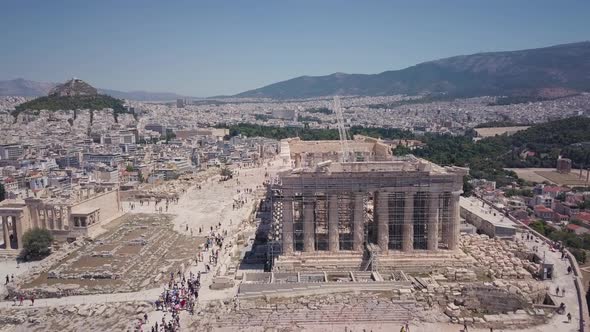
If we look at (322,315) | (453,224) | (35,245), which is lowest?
(322,315)

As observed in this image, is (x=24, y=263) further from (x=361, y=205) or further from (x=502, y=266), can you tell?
(x=502, y=266)

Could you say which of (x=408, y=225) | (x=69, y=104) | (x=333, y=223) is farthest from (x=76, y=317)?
(x=69, y=104)

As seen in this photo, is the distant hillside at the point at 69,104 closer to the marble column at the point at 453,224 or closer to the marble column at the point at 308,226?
the marble column at the point at 308,226

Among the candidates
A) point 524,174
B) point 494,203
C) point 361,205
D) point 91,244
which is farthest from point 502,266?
point 524,174

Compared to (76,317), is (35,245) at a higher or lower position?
higher

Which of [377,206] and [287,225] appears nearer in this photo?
[287,225]

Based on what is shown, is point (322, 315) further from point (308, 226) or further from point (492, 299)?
point (492, 299)

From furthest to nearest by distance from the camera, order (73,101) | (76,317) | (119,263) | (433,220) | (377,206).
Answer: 1. (73,101)
2. (119,263)
3. (377,206)
4. (433,220)
5. (76,317)
